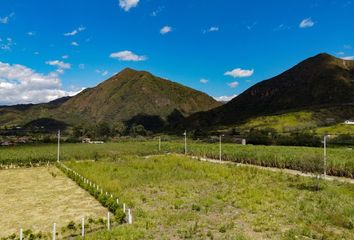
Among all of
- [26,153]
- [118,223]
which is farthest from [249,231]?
[26,153]

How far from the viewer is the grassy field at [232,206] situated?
60.8ft

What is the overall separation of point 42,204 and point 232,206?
1473 centimetres

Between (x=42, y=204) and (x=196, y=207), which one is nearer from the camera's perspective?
(x=196, y=207)

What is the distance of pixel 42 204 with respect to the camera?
89.6 feet

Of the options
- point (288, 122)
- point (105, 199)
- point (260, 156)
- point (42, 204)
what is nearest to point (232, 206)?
point (105, 199)

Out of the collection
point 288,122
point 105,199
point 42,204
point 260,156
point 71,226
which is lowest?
point 42,204

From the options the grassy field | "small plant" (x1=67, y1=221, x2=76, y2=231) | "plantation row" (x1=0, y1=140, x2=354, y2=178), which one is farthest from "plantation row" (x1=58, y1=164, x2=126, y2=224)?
"plantation row" (x1=0, y1=140, x2=354, y2=178)

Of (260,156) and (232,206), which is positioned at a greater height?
(260,156)

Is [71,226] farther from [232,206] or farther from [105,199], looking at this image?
[232,206]

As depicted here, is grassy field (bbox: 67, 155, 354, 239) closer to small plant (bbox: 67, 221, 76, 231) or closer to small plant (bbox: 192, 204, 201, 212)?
small plant (bbox: 192, 204, 201, 212)

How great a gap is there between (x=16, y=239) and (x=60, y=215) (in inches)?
212

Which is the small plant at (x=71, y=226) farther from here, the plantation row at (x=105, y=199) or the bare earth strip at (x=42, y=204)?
the plantation row at (x=105, y=199)

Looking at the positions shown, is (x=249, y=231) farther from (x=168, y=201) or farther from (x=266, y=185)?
(x=266, y=185)

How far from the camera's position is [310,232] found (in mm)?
18000
